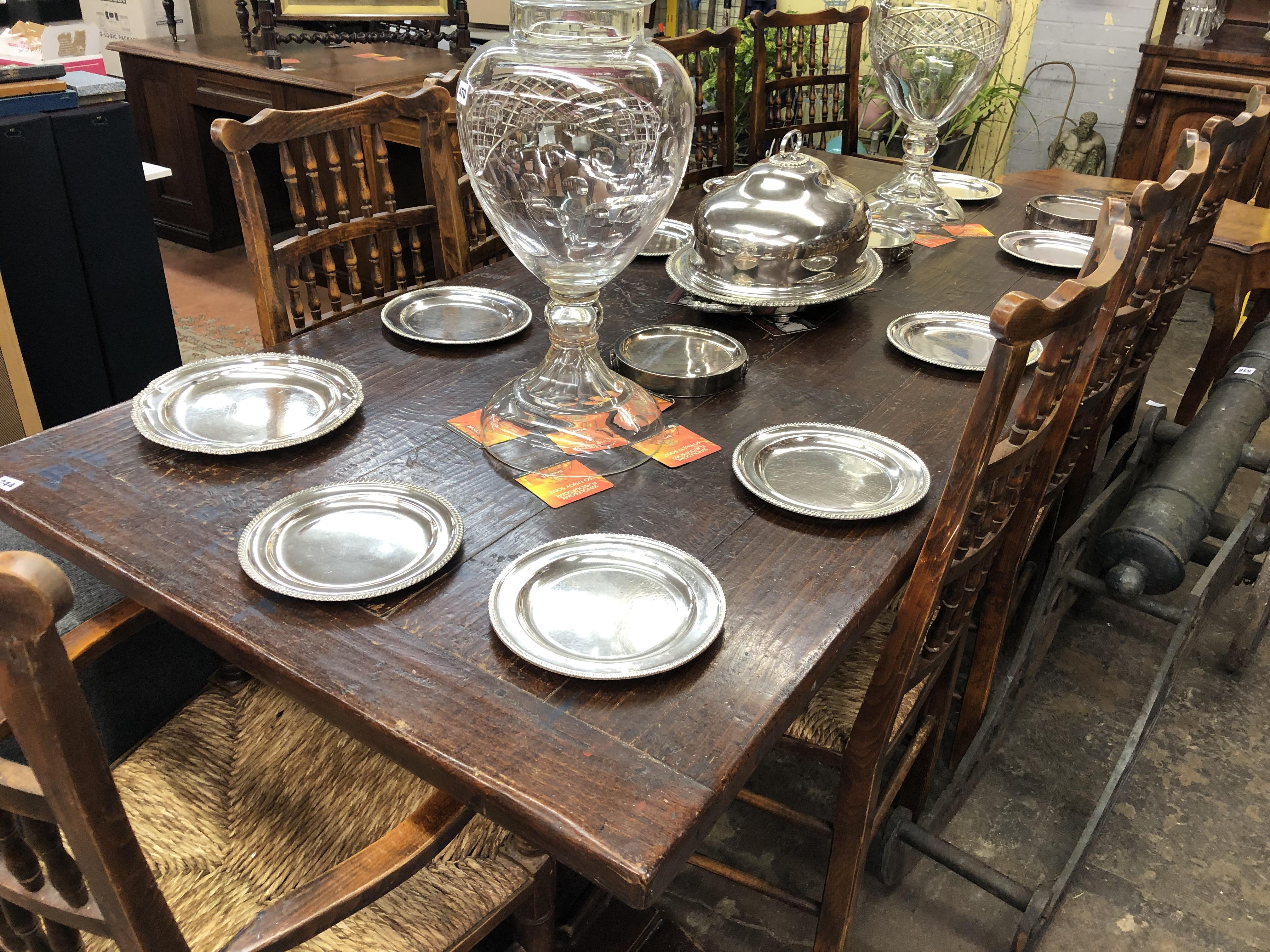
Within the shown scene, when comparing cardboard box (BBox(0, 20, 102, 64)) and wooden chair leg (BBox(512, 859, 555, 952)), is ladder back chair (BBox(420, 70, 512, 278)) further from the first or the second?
cardboard box (BBox(0, 20, 102, 64))

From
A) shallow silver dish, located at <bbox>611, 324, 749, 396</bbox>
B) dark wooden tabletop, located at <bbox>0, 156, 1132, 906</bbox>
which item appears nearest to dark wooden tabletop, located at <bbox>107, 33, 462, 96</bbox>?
shallow silver dish, located at <bbox>611, 324, 749, 396</bbox>

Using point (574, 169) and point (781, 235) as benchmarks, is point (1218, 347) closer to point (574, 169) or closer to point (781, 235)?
point (781, 235)

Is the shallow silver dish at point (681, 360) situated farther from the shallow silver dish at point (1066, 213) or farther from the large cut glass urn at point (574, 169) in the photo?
the shallow silver dish at point (1066, 213)

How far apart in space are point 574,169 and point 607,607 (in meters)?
0.49

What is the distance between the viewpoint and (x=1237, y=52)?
3.26 metres

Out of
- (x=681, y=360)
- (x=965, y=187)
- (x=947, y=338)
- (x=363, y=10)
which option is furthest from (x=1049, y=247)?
(x=363, y=10)

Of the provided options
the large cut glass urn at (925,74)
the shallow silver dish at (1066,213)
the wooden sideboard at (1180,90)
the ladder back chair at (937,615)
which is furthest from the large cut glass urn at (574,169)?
the wooden sideboard at (1180,90)

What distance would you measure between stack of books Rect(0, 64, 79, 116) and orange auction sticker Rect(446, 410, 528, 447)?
1.79 metres

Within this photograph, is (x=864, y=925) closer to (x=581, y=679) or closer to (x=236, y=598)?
(x=581, y=679)

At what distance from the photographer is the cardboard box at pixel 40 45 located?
2223 mm

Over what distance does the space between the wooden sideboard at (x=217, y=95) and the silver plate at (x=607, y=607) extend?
2.79 meters

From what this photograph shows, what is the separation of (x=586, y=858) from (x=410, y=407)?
681 millimetres

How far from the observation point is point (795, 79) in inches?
97.4

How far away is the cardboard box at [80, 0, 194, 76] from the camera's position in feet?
14.3
